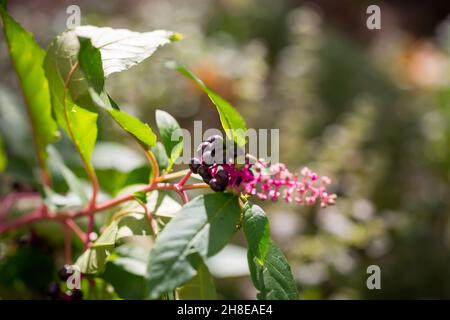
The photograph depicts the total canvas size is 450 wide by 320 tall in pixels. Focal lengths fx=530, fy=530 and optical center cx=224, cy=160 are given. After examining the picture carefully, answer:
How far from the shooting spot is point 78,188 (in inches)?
31.3

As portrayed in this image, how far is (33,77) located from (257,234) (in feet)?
1.38

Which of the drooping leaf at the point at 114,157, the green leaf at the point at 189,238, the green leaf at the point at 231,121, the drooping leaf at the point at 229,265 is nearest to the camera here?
the green leaf at the point at 189,238

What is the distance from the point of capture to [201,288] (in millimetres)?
669

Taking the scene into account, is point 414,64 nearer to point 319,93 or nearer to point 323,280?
point 319,93

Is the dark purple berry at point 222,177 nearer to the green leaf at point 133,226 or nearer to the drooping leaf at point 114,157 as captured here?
the green leaf at point 133,226

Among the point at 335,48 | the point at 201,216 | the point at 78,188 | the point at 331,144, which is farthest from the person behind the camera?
the point at 335,48

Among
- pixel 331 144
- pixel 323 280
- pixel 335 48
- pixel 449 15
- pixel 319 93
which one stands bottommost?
pixel 323 280

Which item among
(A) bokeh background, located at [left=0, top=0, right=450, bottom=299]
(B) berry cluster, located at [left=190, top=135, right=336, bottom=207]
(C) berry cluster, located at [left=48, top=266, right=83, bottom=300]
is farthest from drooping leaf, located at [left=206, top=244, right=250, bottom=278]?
(B) berry cluster, located at [left=190, top=135, right=336, bottom=207]

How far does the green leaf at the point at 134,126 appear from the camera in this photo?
56 cm

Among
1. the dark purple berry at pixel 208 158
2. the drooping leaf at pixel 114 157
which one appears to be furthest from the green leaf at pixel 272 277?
the drooping leaf at pixel 114 157

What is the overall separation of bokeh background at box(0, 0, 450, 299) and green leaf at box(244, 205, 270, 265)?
25cm

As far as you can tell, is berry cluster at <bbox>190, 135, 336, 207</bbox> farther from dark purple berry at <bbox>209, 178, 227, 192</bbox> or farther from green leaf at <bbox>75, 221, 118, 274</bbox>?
green leaf at <bbox>75, 221, 118, 274</bbox>

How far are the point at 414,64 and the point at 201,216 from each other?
8.00 feet
